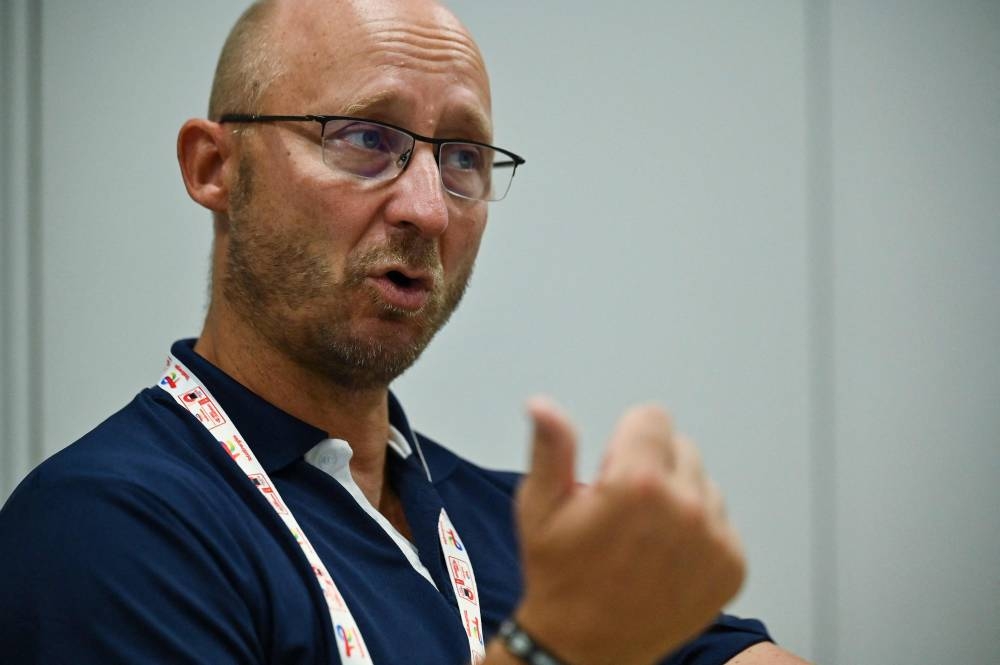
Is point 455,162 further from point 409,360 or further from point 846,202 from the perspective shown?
point 846,202

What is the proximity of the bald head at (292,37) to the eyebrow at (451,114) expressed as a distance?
0.07 metres

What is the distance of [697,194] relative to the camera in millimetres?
1881

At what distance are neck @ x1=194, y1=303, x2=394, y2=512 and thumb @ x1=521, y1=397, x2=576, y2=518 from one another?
65 centimetres

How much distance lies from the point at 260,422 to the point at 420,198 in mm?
334

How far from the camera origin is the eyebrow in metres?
1.11

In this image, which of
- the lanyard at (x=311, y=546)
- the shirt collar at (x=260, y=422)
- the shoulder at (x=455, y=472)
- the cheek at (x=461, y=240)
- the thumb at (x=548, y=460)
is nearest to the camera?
the thumb at (x=548, y=460)

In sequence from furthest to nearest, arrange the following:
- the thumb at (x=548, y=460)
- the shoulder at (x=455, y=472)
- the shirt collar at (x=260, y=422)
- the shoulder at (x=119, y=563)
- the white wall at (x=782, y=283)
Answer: the white wall at (x=782, y=283) < the shoulder at (x=455, y=472) < the shirt collar at (x=260, y=422) < the shoulder at (x=119, y=563) < the thumb at (x=548, y=460)

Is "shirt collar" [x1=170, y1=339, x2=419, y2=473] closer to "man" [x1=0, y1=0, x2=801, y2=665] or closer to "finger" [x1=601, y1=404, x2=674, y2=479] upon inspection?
"man" [x1=0, y1=0, x2=801, y2=665]

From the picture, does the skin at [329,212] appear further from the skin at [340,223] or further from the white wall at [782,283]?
the white wall at [782,283]

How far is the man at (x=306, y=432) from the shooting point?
2.67 ft

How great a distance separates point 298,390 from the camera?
1162mm

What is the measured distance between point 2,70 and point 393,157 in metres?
0.95

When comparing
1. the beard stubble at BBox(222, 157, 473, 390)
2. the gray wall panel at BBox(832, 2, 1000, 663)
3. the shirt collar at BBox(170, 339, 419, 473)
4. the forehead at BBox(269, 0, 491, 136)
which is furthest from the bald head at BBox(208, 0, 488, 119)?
the gray wall panel at BBox(832, 2, 1000, 663)

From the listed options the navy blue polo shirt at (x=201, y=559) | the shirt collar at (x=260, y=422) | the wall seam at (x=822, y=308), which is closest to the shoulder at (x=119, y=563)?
the navy blue polo shirt at (x=201, y=559)
